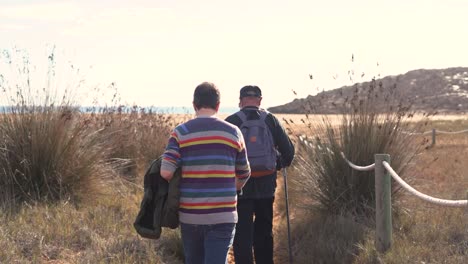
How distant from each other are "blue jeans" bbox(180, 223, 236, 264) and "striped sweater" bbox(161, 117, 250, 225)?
0.06m

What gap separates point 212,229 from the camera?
3830 mm

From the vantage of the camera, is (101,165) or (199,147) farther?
(101,165)

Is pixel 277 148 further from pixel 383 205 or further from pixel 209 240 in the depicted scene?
pixel 209 240

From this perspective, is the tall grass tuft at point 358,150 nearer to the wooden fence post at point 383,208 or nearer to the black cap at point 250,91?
the wooden fence post at point 383,208

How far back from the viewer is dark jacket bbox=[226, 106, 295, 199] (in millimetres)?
5285

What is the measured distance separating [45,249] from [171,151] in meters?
2.46

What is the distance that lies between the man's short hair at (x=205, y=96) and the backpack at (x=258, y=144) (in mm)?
1375

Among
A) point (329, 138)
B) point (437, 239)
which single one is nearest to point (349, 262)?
point (437, 239)

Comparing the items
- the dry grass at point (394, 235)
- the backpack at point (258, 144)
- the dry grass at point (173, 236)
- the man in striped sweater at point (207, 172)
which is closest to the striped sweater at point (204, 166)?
the man in striped sweater at point (207, 172)

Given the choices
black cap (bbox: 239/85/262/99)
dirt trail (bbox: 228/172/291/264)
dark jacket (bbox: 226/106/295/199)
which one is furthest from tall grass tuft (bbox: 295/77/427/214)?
black cap (bbox: 239/85/262/99)

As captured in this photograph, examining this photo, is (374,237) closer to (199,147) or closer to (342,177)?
(342,177)

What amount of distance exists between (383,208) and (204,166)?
7.90 feet

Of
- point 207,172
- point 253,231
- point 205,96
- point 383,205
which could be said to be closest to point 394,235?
point 383,205

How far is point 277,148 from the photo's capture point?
5559mm
